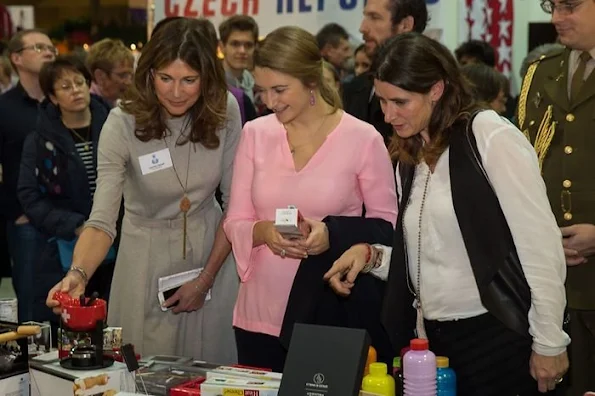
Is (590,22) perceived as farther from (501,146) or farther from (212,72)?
(212,72)

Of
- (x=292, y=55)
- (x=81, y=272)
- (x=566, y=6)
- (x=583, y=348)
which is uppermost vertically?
(x=566, y=6)

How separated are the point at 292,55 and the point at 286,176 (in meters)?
0.36

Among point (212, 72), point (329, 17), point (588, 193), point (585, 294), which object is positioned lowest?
point (585, 294)

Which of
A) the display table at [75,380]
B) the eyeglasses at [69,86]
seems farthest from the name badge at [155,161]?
the eyeglasses at [69,86]

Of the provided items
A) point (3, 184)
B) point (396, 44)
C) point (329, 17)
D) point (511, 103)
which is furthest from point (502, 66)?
point (396, 44)

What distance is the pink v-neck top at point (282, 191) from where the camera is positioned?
279 cm

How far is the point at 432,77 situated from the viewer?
2.34m

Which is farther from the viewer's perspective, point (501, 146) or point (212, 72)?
point (212, 72)

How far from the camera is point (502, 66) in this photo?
6371 mm

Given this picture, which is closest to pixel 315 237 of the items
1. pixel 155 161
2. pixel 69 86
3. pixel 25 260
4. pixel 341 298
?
pixel 341 298

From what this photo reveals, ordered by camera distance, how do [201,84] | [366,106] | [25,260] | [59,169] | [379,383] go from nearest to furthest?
[379,383], [201,84], [366,106], [59,169], [25,260]

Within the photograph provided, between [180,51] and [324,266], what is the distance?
793mm

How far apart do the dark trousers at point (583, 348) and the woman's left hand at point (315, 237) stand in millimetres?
838

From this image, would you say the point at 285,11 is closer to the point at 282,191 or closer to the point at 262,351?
the point at 282,191
